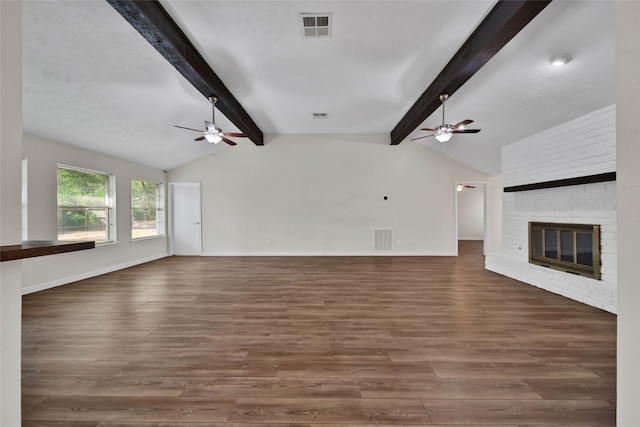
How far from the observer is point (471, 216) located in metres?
10.2

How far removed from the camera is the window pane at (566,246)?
12.5 ft

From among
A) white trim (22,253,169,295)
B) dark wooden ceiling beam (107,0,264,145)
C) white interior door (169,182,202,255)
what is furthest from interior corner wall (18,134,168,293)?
dark wooden ceiling beam (107,0,264,145)

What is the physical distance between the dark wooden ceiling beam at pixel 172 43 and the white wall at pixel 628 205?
3.30 m

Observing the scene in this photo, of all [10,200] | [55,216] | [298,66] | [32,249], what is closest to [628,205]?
[32,249]

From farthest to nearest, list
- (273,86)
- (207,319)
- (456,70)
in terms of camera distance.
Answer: (273,86)
(456,70)
(207,319)

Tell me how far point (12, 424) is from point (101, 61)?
11.4ft

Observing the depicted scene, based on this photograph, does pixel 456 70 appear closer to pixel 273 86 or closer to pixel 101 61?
pixel 273 86

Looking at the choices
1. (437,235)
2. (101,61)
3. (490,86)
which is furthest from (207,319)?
(437,235)

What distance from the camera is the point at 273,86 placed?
402cm

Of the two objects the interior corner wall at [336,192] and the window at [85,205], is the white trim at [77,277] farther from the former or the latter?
the interior corner wall at [336,192]

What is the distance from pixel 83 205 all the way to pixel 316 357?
5392 millimetres

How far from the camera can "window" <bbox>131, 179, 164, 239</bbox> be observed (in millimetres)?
5918

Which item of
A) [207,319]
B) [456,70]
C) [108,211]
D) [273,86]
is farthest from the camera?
[108,211]

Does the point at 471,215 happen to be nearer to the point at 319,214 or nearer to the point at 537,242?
the point at 537,242
